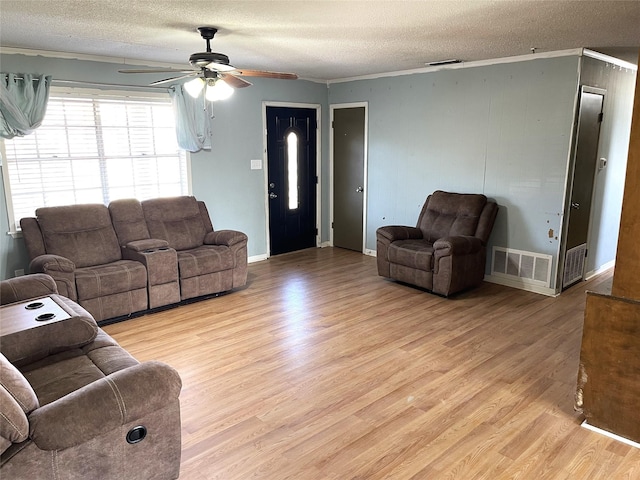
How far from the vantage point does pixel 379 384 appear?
315 centimetres

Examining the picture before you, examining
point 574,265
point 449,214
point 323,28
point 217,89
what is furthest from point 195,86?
point 574,265

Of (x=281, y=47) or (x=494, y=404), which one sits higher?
(x=281, y=47)

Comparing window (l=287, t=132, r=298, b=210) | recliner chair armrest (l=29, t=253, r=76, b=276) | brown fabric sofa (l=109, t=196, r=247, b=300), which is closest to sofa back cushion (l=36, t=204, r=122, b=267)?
brown fabric sofa (l=109, t=196, r=247, b=300)

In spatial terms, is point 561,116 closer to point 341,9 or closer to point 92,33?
point 341,9

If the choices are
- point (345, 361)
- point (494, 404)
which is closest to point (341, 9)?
point (345, 361)

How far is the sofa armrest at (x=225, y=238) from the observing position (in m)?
4.95

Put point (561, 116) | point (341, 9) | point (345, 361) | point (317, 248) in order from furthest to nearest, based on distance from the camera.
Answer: point (317, 248) < point (561, 116) < point (345, 361) < point (341, 9)

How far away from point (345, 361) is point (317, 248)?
3.69 meters

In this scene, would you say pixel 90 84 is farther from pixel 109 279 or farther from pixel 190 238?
pixel 109 279

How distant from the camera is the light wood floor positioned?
2.41 m

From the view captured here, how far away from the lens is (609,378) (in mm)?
2564

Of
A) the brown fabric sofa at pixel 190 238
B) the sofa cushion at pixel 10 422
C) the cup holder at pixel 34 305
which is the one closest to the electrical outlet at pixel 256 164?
the brown fabric sofa at pixel 190 238

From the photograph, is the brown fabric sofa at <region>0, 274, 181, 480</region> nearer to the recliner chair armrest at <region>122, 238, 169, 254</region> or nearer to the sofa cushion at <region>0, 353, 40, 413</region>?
the sofa cushion at <region>0, 353, 40, 413</region>

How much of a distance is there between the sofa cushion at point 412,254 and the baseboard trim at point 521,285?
2.88ft
